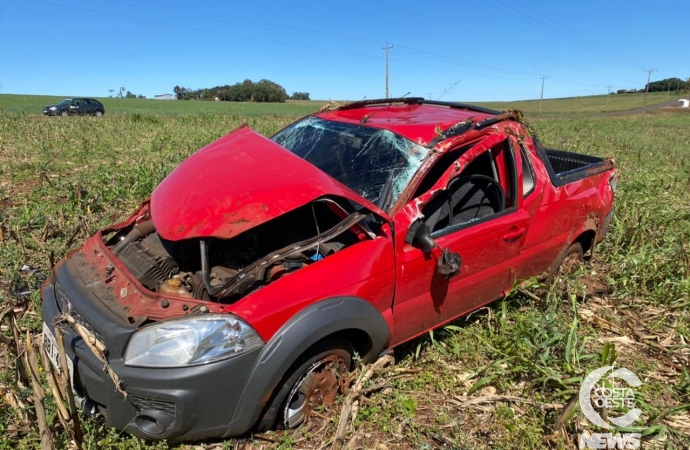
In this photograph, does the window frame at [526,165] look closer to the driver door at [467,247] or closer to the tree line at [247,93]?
the driver door at [467,247]

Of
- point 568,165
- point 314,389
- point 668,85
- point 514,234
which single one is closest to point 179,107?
point 568,165

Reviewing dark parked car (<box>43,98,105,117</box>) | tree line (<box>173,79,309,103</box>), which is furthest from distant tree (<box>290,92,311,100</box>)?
dark parked car (<box>43,98,105,117</box>)

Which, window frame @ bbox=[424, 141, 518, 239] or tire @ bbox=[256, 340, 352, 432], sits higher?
window frame @ bbox=[424, 141, 518, 239]

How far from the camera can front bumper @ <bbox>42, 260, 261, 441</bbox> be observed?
205 centimetres

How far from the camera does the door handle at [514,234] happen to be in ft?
10.5

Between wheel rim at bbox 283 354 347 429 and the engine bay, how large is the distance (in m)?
0.57

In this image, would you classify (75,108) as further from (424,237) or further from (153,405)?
(424,237)

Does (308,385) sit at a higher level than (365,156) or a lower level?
lower

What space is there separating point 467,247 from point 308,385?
136cm

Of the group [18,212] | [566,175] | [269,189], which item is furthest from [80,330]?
[18,212]

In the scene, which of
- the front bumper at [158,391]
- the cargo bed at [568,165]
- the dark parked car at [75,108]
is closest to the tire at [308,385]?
the front bumper at [158,391]

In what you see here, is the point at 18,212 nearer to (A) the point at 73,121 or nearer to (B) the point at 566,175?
(B) the point at 566,175

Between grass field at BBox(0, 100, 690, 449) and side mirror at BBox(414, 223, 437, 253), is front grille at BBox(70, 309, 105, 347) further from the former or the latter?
side mirror at BBox(414, 223, 437, 253)

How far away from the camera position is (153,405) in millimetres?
2088
